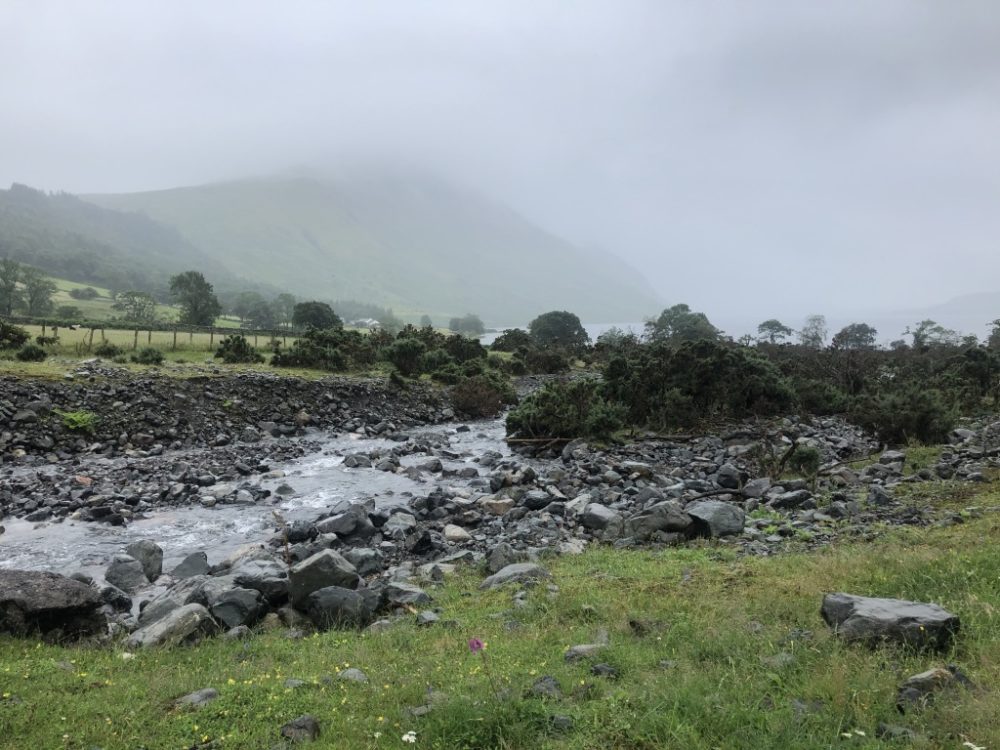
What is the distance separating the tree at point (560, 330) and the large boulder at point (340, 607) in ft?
259

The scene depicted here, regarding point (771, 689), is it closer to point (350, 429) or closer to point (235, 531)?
point (235, 531)

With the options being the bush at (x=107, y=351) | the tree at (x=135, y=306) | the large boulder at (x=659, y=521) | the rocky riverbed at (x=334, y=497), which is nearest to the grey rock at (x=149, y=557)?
the rocky riverbed at (x=334, y=497)

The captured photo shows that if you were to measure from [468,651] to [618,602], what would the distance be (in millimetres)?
2492

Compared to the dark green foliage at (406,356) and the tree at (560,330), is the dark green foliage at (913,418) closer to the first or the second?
the dark green foliage at (406,356)

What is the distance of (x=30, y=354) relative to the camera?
3155 cm

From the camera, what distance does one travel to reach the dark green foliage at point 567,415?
25.0 metres

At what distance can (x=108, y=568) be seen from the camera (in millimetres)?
11242

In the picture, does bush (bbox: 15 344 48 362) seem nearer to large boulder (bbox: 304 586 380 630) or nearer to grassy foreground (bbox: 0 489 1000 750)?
grassy foreground (bbox: 0 489 1000 750)

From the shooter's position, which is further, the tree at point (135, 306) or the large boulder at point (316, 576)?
the tree at point (135, 306)

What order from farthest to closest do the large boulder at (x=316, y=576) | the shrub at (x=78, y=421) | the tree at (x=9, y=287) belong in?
the tree at (x=9, y=287) < the shrub at (x=78, y=421) < the large boulder at (x=316, y=576)

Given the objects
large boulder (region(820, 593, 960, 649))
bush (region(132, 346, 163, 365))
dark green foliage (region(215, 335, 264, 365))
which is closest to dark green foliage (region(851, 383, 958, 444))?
large boulder (region(820, 593, 960, 649))

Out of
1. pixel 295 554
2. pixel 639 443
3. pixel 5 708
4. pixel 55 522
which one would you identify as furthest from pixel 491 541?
pixel 639 443

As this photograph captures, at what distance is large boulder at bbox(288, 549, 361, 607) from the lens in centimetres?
929

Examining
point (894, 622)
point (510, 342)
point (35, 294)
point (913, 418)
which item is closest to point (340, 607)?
point (894, 622)
